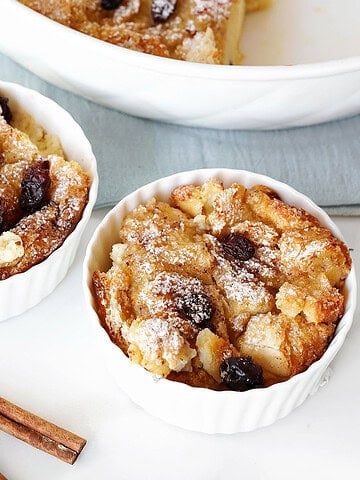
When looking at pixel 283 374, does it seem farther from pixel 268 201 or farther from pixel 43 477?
pixel 43 477

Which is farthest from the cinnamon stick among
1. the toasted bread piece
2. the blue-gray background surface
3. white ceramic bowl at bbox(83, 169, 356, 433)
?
the blue-gray background surface

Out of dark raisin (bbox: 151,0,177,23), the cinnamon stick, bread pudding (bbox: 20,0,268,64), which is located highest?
dark raisin (bbox: 151,0,177,23)

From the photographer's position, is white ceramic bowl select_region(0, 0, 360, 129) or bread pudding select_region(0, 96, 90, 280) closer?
bread pudding select_region(0, 96, 90, 280)

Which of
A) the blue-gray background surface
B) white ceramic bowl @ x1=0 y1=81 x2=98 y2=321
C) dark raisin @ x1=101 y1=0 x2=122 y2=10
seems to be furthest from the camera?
dark raisin @ x1=101 y1=0 x2=122 y2=10

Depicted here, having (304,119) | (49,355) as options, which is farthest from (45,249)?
(304,119)

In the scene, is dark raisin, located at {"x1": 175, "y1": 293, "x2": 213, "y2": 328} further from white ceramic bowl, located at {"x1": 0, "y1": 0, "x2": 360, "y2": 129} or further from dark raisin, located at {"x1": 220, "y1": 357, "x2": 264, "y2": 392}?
white ceramic bowl, located at {"x1": 0, "y1": 0, "x2": 360, "y2": 129}

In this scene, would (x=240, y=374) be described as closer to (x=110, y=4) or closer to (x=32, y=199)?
Result: (x=32, y=199)

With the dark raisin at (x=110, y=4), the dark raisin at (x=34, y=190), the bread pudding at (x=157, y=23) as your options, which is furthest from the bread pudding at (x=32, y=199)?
the dark raisin at (x=110, y=4)
